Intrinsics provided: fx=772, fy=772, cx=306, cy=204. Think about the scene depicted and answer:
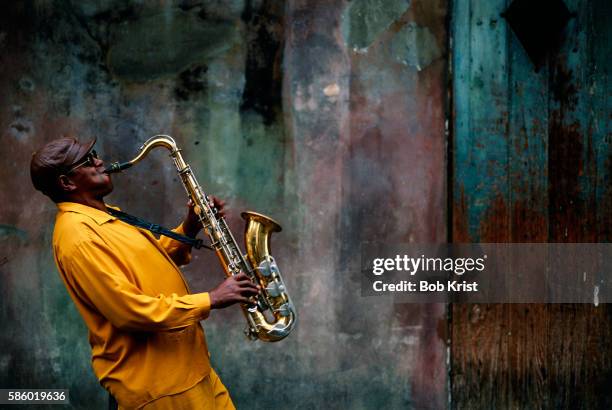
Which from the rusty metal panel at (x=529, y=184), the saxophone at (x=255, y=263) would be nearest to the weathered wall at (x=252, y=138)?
the rusty metal panel at (x=529, y=184)

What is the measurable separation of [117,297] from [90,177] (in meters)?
0.59

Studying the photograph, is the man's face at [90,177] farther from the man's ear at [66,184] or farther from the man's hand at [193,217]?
the man's hand at [193,217]

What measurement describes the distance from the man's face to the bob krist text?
216 centimetres

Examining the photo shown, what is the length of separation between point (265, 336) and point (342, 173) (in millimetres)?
1636

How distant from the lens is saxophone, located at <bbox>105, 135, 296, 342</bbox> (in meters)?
3.61

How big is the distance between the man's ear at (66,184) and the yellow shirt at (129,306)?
0.08 metres

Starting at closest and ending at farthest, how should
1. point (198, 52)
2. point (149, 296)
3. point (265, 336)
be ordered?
1. point (149, 296)
2. point (265, 336)
3. point (198, 52)

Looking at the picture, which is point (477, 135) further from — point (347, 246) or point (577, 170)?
point (347, 246)

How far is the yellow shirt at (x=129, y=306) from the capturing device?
311 cm

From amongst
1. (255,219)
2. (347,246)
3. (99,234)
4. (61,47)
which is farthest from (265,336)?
(61,47)

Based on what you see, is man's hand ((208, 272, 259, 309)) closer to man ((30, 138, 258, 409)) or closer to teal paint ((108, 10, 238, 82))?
man ((30, 138, 258, 409))

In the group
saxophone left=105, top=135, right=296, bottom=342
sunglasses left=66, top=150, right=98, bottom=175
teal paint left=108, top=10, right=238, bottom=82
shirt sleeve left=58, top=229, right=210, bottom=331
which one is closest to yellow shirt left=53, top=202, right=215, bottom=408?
shirt sleeve left=58, top=229, right=210, bottom=331

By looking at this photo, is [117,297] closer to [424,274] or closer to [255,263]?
[255,263]

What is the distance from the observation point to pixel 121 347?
10.7 ft
